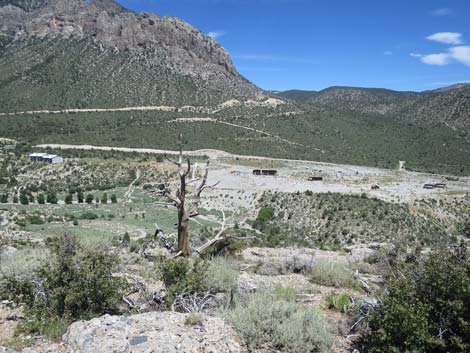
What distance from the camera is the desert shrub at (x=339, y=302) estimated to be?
8134mm

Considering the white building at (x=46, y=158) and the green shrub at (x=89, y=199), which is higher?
the white building at (x=46, y=158)

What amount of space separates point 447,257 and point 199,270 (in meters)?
4.49

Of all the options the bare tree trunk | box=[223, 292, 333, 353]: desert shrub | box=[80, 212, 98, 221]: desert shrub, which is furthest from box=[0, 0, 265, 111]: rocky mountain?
box=[223, 292, 333, 353]: desert shrub

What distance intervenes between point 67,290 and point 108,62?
108 meters

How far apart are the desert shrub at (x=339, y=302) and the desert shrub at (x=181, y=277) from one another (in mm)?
2685

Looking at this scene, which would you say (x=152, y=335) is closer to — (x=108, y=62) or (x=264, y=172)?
(x=264, y=172)

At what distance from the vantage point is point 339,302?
8.23 m

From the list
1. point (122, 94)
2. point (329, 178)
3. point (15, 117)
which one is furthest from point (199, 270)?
point (122, 94)

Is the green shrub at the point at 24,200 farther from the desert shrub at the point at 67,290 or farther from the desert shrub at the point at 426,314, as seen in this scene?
the desert shrub at the point at 426,314

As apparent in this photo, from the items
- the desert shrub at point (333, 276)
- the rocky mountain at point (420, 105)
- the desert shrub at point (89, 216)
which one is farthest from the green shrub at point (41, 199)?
the rocky mountain at point (420, 105)

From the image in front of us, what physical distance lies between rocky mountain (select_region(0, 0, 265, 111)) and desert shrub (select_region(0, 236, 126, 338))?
3609 inches

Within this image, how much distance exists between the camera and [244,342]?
5859mm

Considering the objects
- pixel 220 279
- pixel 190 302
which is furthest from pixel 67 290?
pixel 220 279

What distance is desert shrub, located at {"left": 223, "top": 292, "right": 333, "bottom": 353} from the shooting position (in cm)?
586
